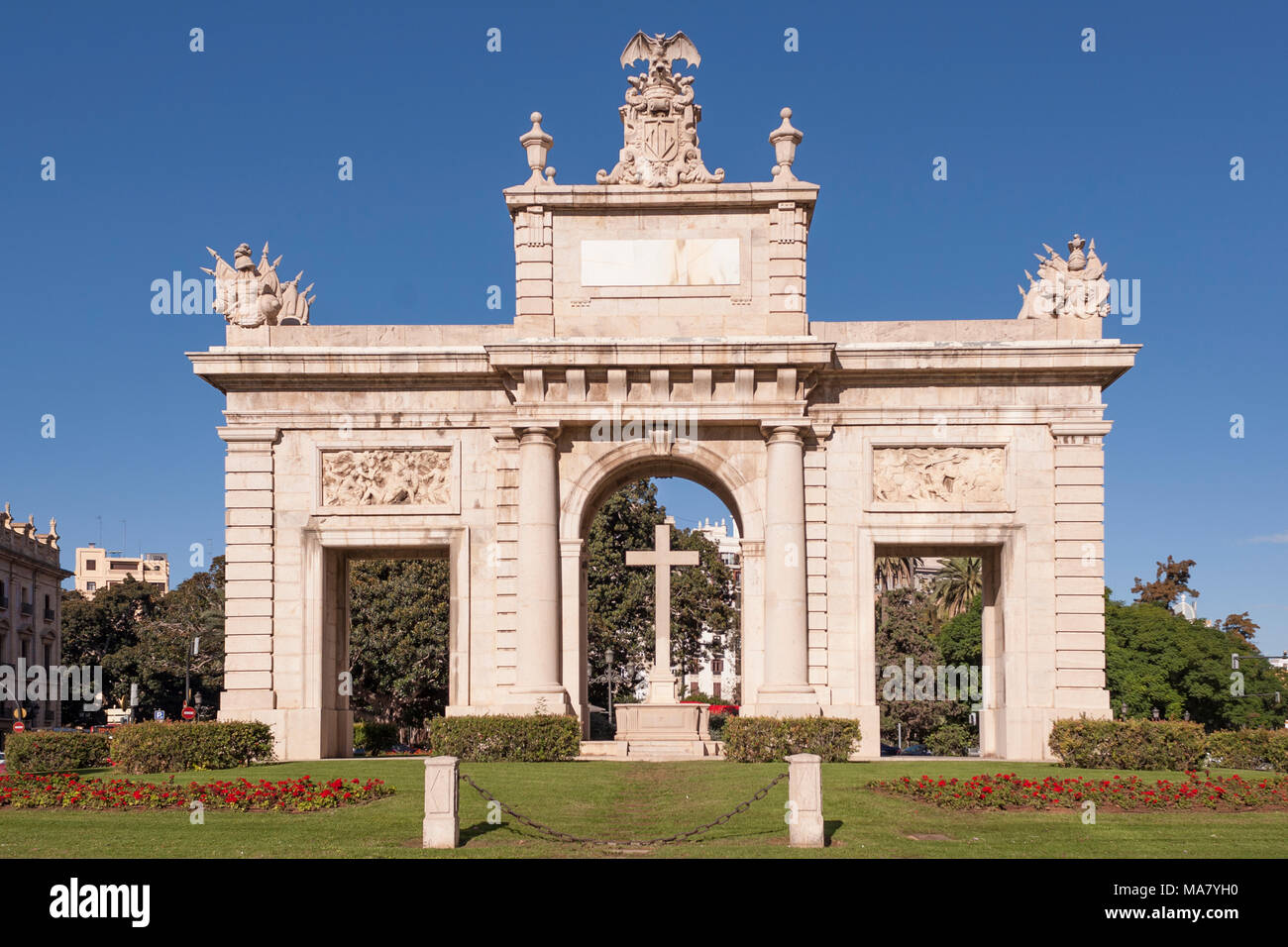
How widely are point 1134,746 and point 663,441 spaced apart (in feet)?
41.9

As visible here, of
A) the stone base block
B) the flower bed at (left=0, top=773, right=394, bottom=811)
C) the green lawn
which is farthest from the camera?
the stone base block

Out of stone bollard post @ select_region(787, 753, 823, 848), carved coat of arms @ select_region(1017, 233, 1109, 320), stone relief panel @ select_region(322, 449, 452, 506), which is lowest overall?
stone bollard post @ select_region(787, 753, 823, 848)

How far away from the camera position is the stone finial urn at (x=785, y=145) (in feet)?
110

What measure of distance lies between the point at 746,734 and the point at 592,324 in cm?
1080

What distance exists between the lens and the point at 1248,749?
96.6 feet

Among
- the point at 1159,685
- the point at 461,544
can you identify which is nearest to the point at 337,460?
the point at 461,544

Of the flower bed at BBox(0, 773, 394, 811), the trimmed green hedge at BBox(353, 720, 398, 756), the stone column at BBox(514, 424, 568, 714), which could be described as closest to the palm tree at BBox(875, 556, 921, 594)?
the trimmed green hedge at BBox(353, 720, 398, 756)

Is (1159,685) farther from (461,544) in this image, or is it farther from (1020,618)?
(461,544)

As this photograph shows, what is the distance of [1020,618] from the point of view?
109 feet

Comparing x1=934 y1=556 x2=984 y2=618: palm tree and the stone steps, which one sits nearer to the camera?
the stone steps

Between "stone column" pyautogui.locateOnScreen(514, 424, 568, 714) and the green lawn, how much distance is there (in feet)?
25.7

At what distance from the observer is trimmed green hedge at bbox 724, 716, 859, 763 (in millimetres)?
29359

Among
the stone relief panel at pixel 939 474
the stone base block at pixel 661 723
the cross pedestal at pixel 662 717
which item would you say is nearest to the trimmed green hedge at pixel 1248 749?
the stone relief panel at pixel 939 474

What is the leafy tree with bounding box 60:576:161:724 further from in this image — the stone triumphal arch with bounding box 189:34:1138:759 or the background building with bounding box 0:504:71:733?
the stone triumphal arch with bounding box 189:34:1138:759
